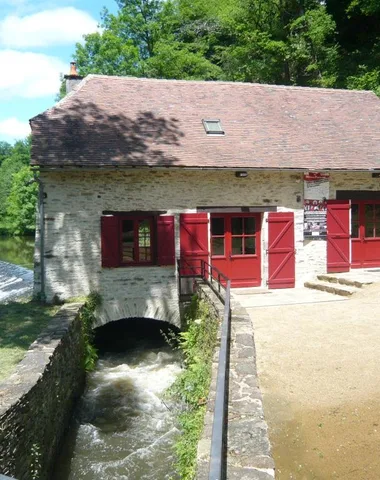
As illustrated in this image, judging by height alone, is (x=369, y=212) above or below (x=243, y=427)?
above

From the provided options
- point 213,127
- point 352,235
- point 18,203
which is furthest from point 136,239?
point 18,203

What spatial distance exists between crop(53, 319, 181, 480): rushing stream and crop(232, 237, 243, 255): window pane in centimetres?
301

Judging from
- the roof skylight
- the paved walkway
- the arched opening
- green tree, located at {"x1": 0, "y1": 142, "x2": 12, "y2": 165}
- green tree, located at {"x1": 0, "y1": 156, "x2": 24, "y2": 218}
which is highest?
green tree, located at {"x1": 0, "y1": 142, "x2": 12, "y2": 165}

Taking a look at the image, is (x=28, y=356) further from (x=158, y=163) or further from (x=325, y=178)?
(x=325, y=178)

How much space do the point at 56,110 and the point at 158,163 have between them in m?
3.34

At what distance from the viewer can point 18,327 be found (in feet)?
25.6

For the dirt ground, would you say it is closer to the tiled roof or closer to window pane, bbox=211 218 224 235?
window pane, bbox=211 218 224 235

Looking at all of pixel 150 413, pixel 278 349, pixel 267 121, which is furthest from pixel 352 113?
pixel 150 413

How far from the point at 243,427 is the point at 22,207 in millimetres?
41152

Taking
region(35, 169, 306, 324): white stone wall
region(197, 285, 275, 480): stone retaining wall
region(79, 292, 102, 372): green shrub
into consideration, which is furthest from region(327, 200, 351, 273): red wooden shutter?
region(197, 285, 275, 480): stone retaining wall

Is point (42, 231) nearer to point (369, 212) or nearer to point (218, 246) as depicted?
point (218, 246)

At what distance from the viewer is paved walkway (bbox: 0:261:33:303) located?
14.5 metres

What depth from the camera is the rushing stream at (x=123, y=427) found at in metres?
6.09

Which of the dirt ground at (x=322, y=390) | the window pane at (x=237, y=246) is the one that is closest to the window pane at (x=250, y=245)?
the window pane at (x=237, y=246)
